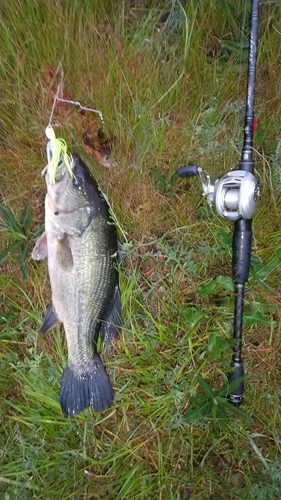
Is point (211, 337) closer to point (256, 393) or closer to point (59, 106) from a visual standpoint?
point (256, 393)

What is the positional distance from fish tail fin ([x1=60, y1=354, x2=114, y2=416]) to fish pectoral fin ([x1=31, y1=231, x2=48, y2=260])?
637 mm

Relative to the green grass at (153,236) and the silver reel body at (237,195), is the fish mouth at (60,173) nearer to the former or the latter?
the green grass at (153,236)

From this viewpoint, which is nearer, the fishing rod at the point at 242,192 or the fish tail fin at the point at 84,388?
the fishing rod at the point at 242,192

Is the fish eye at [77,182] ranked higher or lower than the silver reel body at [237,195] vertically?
higher

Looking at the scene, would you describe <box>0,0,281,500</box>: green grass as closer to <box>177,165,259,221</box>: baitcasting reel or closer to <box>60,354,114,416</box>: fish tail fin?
<box>60,354,114,416</box>: fish tail fin

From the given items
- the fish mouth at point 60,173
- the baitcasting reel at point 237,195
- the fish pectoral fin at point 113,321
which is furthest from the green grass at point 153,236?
the fish mouth at point 60,173

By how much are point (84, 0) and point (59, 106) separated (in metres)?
0.59

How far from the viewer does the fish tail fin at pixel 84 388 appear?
2262mm

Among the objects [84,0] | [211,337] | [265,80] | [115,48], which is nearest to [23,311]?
[211,337]

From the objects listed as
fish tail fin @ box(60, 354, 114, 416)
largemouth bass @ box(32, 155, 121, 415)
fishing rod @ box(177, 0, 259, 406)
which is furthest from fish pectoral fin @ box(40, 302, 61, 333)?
fishing rod @ box(177, 0, 259, 406)

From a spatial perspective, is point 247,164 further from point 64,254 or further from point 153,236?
point 64,254

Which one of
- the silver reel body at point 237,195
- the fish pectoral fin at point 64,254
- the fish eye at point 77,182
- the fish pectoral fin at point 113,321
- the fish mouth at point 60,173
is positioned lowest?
the fish pectoral fin at point 113,321

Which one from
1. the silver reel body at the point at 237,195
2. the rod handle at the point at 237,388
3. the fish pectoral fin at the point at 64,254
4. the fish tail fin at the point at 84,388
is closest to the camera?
the silver reel body at the point at 237,195

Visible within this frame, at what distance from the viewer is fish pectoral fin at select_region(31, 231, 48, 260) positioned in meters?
2.20
